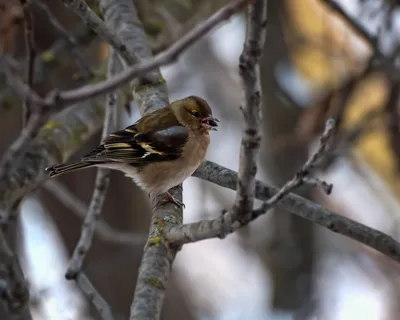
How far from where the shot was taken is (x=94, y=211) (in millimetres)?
Answer: 3342

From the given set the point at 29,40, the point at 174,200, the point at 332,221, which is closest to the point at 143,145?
the point at 174,200

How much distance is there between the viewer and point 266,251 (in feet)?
24.2

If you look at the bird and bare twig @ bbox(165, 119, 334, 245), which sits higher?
the bird

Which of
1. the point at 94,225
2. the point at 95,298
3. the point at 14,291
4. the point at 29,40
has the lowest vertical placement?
the point at 14,291

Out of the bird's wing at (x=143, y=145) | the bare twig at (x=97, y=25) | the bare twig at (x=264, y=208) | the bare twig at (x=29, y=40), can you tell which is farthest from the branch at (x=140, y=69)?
the bird's wing at (x=143, y=145)

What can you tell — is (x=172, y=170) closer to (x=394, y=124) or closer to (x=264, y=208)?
(x=394, y=124)

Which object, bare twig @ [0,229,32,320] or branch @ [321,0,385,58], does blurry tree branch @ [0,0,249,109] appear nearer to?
bare twig @ [0,229,32,320]

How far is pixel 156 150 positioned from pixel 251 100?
2543 millimetres

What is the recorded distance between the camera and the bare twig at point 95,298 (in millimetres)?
2719

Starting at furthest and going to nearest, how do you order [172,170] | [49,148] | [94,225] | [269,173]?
[269,173] < [49,148] < [172,170] < [94,225]

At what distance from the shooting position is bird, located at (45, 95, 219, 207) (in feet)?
13.5

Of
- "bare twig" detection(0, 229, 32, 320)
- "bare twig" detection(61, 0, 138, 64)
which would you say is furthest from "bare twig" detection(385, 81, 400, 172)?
"bare twig" detection(0, 229, 32, 320)

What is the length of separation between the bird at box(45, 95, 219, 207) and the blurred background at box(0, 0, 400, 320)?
794mm

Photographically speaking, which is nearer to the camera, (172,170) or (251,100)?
(251,100)
